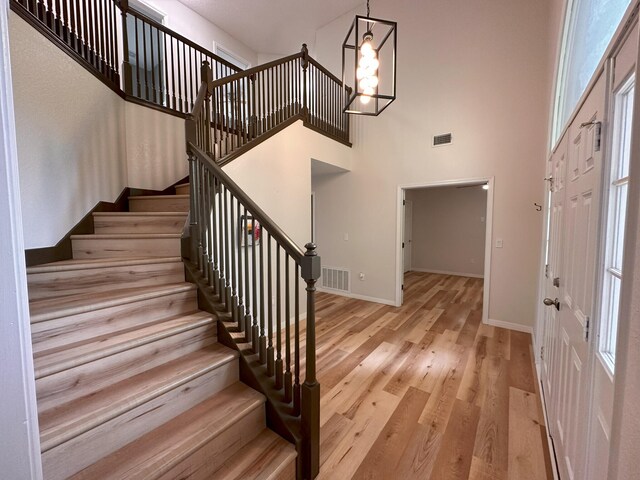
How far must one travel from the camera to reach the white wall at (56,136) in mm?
1927

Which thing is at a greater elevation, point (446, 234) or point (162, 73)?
point (162, 73)

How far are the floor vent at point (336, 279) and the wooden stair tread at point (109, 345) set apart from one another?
3.55 meters

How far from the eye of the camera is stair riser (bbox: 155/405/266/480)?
3.89 feet

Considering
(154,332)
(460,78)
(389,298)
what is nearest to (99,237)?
(154,332)

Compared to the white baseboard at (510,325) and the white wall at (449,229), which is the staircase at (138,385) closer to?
the white baseboard at (510,325)

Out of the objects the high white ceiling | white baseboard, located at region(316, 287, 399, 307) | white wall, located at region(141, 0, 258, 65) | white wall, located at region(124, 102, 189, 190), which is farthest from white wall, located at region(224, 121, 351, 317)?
white wall, located at region(141, 0, 258, 65)

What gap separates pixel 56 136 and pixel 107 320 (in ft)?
5.65

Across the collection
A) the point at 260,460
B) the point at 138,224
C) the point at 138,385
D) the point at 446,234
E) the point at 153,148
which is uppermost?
the point at 153,148

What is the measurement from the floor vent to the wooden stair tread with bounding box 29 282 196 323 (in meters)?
3.53

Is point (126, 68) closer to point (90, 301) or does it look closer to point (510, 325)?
point (90, 301)

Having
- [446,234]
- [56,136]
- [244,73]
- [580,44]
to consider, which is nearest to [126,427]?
[56,136]

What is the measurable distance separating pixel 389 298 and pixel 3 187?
15.1 feet

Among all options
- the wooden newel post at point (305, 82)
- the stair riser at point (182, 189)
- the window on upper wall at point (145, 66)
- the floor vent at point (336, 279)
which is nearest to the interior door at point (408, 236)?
the floor vent at point (336, 279)

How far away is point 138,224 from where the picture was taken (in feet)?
8.20
